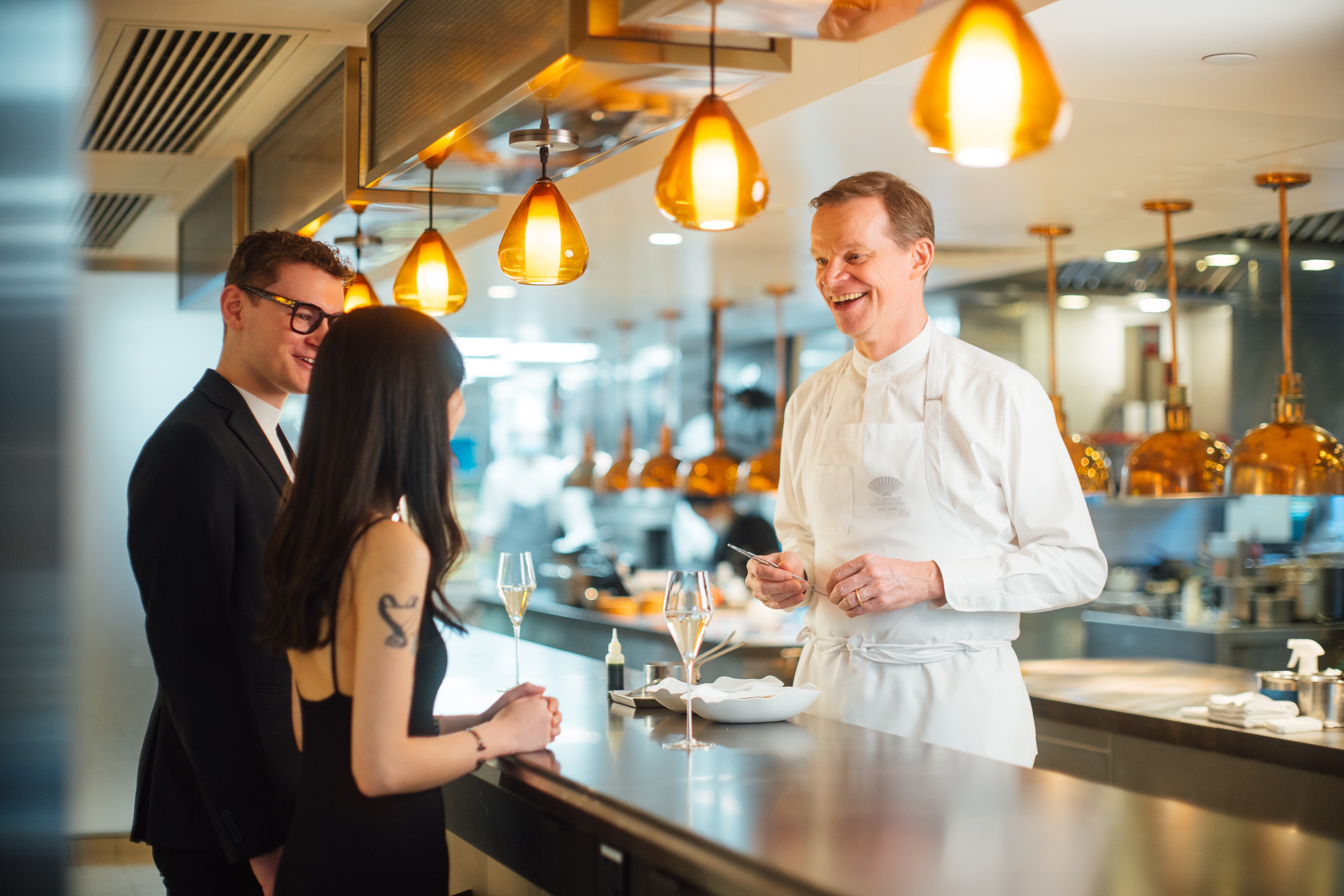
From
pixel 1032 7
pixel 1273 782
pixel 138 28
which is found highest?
pixel 138 28

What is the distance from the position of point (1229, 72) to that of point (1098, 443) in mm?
4230

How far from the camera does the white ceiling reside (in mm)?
2494

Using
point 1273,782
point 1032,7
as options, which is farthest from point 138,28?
point 1273,782

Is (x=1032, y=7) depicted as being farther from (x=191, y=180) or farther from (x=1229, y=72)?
(x=191, y=180)

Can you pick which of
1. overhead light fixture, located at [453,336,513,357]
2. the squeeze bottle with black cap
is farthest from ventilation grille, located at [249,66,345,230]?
overhead light fixture, located at [453,336,513,357]

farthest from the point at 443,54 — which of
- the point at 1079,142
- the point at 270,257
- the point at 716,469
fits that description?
the point at 716,469

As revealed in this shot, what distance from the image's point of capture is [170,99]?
388 centimetres

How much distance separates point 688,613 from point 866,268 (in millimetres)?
989

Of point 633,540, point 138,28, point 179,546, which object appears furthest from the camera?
point 633,540

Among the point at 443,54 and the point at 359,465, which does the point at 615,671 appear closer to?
the point at 359,465

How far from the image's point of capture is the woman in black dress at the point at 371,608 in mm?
1580

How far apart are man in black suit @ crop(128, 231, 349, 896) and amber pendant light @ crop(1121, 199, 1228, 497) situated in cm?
251

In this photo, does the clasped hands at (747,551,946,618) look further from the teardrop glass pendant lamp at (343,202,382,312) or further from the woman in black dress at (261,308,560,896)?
the teardrop glass pendant lamp at (343,202,382,312)

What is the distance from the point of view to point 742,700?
2.10 meters
